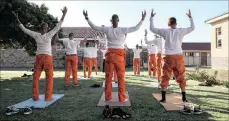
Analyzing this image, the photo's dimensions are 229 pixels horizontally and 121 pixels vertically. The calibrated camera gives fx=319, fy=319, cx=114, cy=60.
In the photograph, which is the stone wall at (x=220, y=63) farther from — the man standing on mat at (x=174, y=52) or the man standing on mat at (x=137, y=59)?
the man standing on mat at (x=174, y=52)

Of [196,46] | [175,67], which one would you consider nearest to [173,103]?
[175,67]

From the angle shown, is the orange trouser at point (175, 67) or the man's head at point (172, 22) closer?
the orange trouser at point (175, 67)

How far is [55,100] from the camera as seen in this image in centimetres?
866

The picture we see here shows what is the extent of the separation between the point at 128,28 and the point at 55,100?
9.20 ft

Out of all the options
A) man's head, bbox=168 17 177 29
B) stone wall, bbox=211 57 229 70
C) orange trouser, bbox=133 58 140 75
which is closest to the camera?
man's head, bbox=168 17 177 29

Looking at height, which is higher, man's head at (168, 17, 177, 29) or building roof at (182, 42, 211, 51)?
building roof at (182, 42, 211, 51)

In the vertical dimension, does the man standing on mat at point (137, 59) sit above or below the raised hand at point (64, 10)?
below

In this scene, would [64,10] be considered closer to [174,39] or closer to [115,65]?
[115,65]

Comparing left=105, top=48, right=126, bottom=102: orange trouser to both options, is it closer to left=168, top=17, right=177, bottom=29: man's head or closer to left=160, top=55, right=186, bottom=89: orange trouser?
left=160, top=55, right=186, bottom=89: orange trouser

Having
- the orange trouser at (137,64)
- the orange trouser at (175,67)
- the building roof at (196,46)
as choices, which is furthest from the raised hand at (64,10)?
the building roof at (196,46)

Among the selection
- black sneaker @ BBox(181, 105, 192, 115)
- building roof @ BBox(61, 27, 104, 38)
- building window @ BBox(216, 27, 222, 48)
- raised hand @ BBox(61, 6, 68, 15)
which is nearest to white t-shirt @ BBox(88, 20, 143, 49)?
raised hand @ BBox(61, 6, 68, 15)

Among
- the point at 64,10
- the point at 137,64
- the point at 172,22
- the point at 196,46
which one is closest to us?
the point at 172,22

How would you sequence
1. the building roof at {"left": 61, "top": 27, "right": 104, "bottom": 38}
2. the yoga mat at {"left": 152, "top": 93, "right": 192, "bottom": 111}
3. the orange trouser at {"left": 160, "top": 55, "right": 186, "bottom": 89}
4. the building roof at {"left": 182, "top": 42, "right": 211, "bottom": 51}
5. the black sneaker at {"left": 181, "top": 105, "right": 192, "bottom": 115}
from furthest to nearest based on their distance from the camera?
the building roof at {"left": 182, "top": 42, "right": 211, "bottom": 51}
the building roof at {"left": 61, "top": 27, "right": 104, "bottom": 38}
the orange trouser at {"left": 160, "top": 55, "right": 186, "bottom": 89}
the yoga mat at {"left": 152, "top": 93, "right": 192, "bottom": 111}
the black sneaker at {"left": 181, "top": 105, "right": 192, "bottom": 115}

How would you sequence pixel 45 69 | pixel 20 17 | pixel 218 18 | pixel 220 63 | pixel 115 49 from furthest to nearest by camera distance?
pixel 220 63 < pixel 218 18 < pixel 20 17 < pixel 45 69 < pixel 115 49
